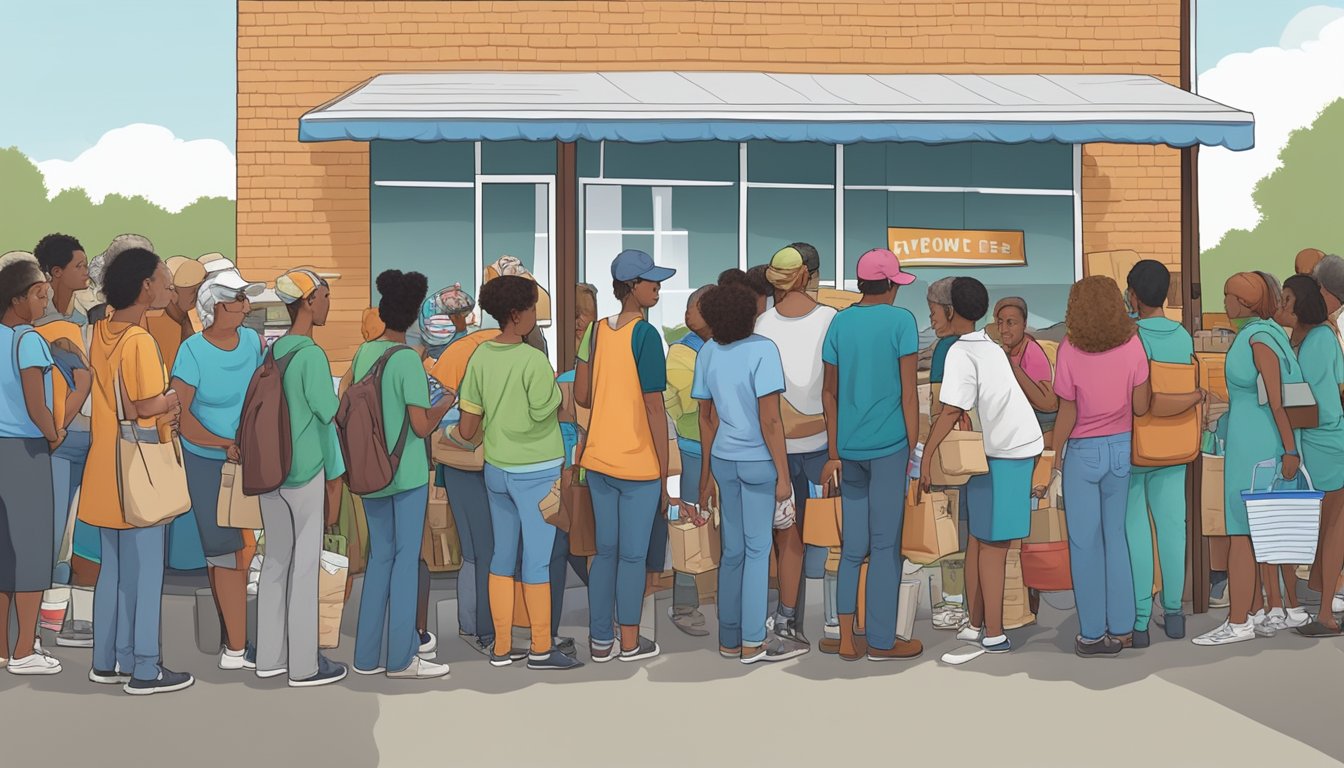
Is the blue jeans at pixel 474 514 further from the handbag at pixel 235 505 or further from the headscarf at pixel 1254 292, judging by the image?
the headscarf at pixel 1254 292

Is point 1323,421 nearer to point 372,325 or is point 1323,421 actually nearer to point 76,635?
point 372,325

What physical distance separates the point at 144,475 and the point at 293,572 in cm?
81

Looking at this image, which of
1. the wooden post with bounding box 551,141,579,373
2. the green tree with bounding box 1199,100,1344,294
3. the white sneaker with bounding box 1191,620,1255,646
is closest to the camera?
the white sneaker with bounding box 1191,620,1255,646

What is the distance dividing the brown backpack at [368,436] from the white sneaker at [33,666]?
1.83 meters

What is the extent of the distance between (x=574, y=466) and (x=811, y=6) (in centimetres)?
712

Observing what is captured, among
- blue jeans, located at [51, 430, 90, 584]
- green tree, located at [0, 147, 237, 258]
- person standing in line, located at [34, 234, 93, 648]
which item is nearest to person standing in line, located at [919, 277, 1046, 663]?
person standing in line, located at [34, 234, 93, 648]

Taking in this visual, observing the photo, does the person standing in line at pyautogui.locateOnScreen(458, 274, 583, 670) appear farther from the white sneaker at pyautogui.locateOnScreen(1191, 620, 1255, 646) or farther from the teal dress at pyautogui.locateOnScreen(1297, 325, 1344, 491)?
the teal dress at pyautogui.locateOnScreen(1297, 325, 1344, 491)

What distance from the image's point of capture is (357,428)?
6684mm

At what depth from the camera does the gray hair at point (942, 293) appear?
731 centimetres

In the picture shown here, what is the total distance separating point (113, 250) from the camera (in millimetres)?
7789

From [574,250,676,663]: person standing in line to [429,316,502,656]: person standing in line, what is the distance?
1.77 feet

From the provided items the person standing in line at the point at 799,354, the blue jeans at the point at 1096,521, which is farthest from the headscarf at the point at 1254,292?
the person standing in line at the point at 799,354

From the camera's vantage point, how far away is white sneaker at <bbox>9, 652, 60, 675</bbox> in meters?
7.04

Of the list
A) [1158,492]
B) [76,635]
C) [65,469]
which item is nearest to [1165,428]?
[1158,492]
